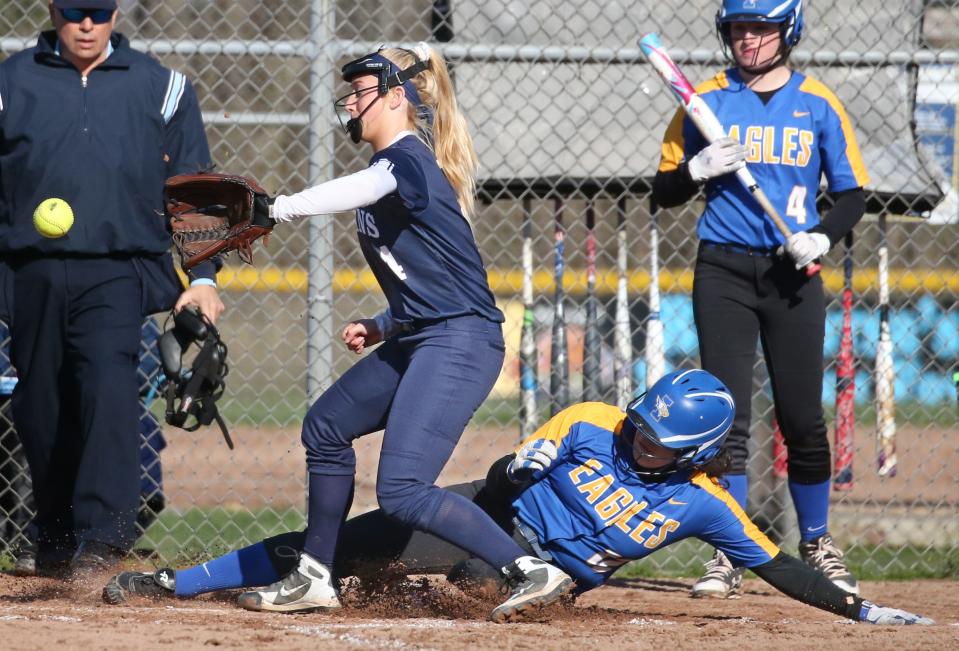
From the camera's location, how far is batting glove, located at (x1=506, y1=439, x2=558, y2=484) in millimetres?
3832

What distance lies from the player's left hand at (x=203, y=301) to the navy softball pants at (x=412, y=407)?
26.7 inches

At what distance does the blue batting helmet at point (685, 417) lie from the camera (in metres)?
3.77

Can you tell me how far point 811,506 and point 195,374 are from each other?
89.8 inches

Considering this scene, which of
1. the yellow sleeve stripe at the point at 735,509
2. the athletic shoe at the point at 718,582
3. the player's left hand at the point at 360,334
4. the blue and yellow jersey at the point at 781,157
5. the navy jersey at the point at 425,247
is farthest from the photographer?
the athletic shoe at the point at 718,582

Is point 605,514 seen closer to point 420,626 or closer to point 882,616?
point 420,626

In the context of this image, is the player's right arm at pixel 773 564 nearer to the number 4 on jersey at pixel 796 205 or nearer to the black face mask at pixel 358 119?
the number 4 on jersey at pixel 796 205

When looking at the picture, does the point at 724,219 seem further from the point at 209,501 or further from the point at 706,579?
the point at 209,501

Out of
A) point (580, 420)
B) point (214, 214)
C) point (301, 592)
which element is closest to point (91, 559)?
point (301, 592)

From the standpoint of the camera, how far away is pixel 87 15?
14.1 ft

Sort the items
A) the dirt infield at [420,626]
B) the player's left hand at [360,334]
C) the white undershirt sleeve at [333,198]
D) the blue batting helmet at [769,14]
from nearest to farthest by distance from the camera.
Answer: the dirt infield at [420,626], the white undershirt sleeve at [333,198], the player's left hand at [360,334], the blue batting helmet at [769,14]

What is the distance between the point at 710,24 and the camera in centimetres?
565

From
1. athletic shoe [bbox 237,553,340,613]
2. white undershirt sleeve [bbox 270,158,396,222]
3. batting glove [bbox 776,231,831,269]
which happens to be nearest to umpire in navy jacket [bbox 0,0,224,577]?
athletic shoe [bbox 237,553,340,613]

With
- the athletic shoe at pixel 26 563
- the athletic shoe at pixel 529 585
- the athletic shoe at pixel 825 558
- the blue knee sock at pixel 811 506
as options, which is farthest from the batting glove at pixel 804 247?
the athletic shoe at pixel 26 563

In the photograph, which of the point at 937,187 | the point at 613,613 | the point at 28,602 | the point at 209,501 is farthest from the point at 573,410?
the point at 209,501
